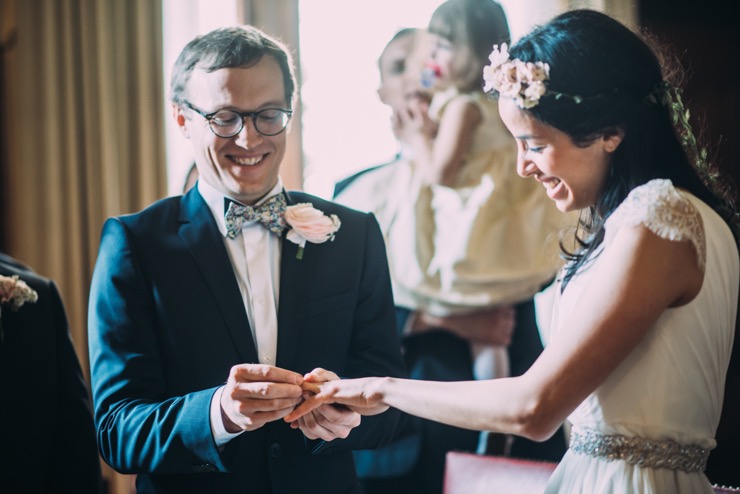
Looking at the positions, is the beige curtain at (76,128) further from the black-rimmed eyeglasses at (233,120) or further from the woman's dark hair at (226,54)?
the black-rimmed eyeglasses at (233,120)

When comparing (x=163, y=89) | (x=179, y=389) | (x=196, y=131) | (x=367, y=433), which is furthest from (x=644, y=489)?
(x=163, y=89)

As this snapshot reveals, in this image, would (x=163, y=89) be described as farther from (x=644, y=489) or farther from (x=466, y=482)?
(x=644, y=489)

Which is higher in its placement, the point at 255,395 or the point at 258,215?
the point at 258,215

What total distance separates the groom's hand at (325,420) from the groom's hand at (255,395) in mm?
70

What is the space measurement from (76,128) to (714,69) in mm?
2990

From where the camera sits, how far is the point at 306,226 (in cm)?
192

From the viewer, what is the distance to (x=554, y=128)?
159cm

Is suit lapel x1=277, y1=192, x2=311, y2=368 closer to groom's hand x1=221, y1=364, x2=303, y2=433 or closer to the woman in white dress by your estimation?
groom's hand x1=221, y1=364, x2=303, y2=433

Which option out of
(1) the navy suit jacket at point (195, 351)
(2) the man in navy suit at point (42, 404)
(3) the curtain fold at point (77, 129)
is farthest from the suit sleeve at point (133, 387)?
(3) the curtain fold at point (77, 129)

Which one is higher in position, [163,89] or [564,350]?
[163,89]

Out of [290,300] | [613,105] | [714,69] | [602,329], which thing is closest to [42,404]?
[290,300]

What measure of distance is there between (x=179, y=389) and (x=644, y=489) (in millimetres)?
993

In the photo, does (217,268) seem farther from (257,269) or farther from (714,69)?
A: (714,69)

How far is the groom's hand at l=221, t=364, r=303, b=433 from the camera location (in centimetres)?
164
